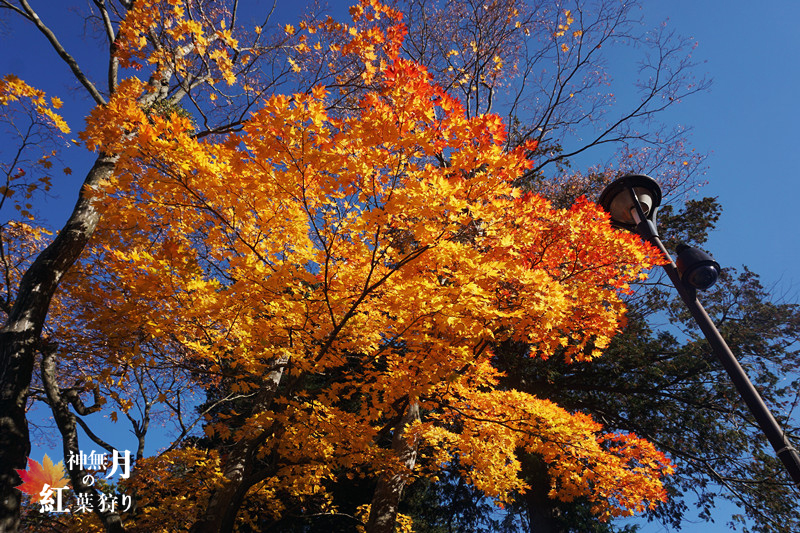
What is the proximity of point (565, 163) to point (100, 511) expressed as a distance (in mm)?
12392

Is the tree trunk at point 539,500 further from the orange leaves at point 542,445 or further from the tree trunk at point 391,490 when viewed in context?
the tree trunk at point 391,490

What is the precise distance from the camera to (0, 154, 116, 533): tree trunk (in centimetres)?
404

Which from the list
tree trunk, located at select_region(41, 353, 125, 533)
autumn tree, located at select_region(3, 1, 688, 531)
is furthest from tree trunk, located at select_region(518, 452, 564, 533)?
tree trunk, located at select_region(41, 353, 125, 533)

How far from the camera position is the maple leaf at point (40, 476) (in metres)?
4.49

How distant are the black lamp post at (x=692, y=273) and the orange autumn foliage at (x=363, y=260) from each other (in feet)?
1.10

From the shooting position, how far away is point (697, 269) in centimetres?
363

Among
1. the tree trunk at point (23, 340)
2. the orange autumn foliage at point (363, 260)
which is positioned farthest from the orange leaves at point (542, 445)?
the tree trunk at point (23, 340)

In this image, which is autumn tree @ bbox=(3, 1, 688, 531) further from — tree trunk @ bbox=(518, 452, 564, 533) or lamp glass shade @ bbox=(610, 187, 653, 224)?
tree trunk @ bbox=(518, 452, 564, 533)

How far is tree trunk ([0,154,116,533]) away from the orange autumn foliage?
1.51 feet

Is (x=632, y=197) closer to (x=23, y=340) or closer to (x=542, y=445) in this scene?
(x=542, y=445)

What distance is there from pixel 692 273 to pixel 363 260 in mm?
3287

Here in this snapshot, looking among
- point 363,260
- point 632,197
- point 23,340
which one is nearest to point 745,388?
point 632,197

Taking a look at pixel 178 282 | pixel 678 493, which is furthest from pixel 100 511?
pixel 678 493

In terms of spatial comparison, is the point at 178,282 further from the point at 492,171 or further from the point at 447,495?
the point at 447,495
